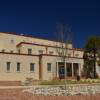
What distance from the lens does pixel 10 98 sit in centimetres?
2081

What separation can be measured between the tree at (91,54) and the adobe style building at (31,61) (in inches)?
79.2

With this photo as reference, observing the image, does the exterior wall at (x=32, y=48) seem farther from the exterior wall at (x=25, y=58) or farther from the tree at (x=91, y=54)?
the tree at (x=91, y=54)

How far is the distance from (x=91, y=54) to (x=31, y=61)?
53.5 feet

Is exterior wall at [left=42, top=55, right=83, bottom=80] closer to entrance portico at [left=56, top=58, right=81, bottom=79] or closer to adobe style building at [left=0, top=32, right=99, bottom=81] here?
adobe style building at [left=0, top=32, right=99, bottom=81]

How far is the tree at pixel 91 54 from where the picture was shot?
57.6m

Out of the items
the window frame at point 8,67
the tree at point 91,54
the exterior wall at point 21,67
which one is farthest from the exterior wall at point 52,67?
the tree at point 91,54

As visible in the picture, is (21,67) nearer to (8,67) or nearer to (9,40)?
(8,67)

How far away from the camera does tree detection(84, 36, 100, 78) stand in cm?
5762

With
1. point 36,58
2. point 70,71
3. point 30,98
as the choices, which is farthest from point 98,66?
point 30,98

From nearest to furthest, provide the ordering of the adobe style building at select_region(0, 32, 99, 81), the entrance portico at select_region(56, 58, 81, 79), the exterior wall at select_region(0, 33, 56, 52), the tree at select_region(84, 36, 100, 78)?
the adobe style building at select_region(0, 32, 99, 81) < the entrance portico at select_region(56, 58, 81, 79) < the exterior wall at select_region(0, 33, 56, 52) < the tree at select_region(84, 36, 100, 78)

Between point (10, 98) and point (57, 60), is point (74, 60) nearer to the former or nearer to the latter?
point (57, 60)

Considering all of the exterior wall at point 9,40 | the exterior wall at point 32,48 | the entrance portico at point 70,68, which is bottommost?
the entrance portico at point 70,68

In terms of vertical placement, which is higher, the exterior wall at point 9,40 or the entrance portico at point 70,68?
the exterior wall at point 9,40

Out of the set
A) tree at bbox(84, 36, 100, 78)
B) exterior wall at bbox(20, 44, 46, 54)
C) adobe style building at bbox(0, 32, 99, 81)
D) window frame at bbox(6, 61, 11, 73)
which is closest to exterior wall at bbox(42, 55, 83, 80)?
adobe style building at bbox(0, 32, 99, 81)
